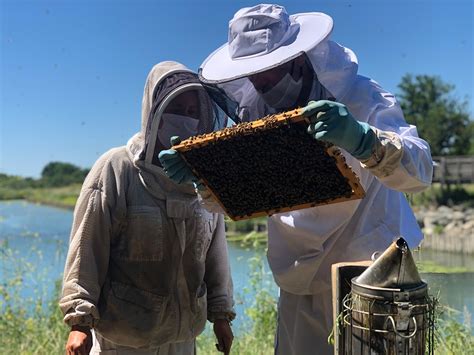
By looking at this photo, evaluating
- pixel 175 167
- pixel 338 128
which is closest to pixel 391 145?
pixel 338 128

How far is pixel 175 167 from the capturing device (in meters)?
2.32

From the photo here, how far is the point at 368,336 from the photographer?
1.61 metres

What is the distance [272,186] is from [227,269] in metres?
0.83

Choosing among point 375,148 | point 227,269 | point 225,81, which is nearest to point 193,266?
point 227,269

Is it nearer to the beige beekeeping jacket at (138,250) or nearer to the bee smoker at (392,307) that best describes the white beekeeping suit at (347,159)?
the beige beekeeping jacket at (138,250)

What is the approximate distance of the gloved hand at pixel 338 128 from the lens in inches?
73.0

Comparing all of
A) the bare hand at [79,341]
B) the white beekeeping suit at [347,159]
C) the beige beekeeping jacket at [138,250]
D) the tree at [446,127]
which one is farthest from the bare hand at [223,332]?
the tree at [446,127]

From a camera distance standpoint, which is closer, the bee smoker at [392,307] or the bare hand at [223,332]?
the bee smoker at [392,307]

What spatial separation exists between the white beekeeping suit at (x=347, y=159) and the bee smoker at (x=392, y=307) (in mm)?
509

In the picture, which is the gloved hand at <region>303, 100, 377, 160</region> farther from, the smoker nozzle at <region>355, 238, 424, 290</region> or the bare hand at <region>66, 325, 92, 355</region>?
the bare hand at <region>66, 325, 92, 355</region>

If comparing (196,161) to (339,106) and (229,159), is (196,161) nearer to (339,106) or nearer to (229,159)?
(229,159)

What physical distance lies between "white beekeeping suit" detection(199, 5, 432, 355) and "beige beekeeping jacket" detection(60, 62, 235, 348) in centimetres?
26

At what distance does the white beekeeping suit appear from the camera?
2.17 m

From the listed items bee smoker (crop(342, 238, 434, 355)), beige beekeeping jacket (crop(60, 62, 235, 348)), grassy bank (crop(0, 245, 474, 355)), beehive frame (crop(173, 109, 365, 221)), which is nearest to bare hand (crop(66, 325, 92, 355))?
beige beekeeping jacket (crop(60, 62, 235, 348))
